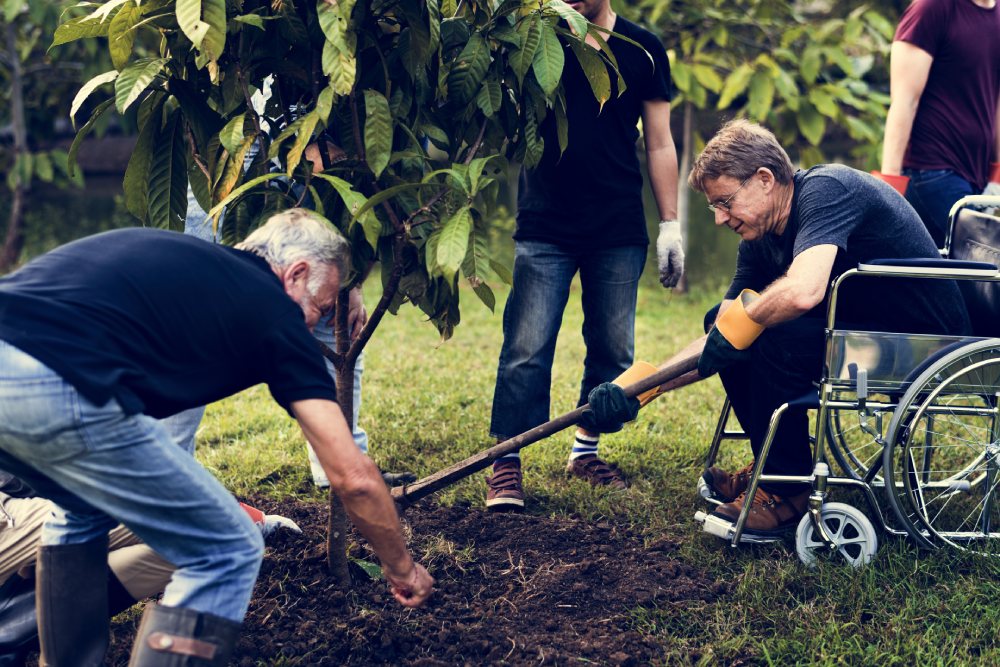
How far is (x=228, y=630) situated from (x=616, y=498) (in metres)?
1.85

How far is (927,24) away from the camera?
148 inches

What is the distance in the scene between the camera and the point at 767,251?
3.32m

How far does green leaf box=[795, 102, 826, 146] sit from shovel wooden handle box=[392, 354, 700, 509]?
11.4ft

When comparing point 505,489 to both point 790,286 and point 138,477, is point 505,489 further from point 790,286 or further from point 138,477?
point 138,477

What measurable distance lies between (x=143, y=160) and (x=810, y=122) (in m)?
4.53

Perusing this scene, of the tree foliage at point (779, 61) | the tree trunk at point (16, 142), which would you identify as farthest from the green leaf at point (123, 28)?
the tree trunk at point (16, 142)

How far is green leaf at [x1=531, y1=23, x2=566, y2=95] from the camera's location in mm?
2592

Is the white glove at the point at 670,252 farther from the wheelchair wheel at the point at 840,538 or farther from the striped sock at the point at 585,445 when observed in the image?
the wheelchair wheel at the point at 840,538

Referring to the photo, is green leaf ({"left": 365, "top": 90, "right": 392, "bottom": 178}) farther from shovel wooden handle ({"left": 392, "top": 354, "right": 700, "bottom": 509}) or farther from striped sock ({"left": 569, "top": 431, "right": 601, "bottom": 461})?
striped sock ({"left": 569, "top": 431, "right": 601, "bottom": 461})

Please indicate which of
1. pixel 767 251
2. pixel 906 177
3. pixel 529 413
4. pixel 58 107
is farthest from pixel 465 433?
pixel 58 107

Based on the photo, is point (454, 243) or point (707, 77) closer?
point (454, 243)

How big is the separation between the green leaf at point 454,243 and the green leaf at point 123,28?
0.82 meters

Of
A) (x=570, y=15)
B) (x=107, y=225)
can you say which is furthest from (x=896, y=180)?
(x=107, y=225)

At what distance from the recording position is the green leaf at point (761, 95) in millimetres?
5926
